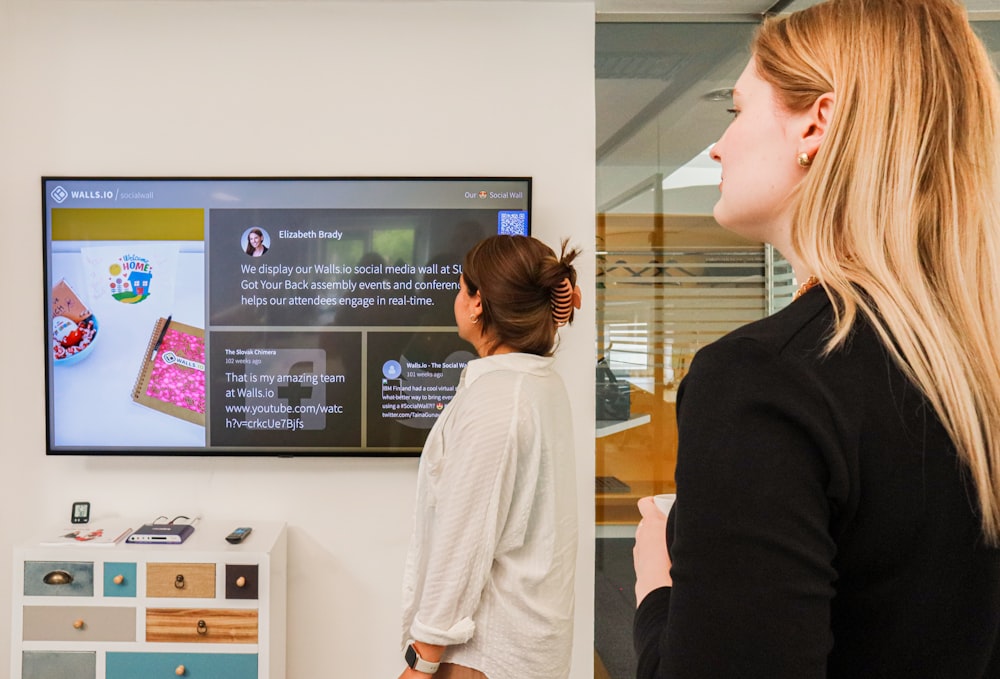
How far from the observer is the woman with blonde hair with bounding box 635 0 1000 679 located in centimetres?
50

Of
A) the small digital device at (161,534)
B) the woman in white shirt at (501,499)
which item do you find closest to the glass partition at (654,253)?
the woman in white shirt at (501,499)

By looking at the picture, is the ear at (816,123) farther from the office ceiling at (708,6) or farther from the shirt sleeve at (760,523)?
the office ceiling at (708,6)

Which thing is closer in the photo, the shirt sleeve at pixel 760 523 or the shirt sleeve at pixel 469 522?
the shirt sleeve at pixel 760 523

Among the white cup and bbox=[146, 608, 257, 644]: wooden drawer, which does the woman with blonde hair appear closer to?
the white cup

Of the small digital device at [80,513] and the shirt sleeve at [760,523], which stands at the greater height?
the shirt sleeve at [760,523]

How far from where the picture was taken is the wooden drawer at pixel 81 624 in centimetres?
212

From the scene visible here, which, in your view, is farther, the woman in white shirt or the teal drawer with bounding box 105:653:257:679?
the teal drawer with bounding box 105:653:257:679

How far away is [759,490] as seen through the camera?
1.63ft

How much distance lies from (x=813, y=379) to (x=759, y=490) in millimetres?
92

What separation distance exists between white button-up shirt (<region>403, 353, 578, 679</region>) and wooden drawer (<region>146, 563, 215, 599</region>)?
2.70ft

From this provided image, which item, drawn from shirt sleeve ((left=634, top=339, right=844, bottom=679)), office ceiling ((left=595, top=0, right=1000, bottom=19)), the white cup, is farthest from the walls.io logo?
shirt sleeve ((left=634, top=339, right=844, bottom=679))

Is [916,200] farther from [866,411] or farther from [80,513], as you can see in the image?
[80,513]

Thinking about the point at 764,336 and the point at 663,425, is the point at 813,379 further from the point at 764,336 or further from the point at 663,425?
the point at 663,425

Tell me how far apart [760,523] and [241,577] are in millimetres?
2005
